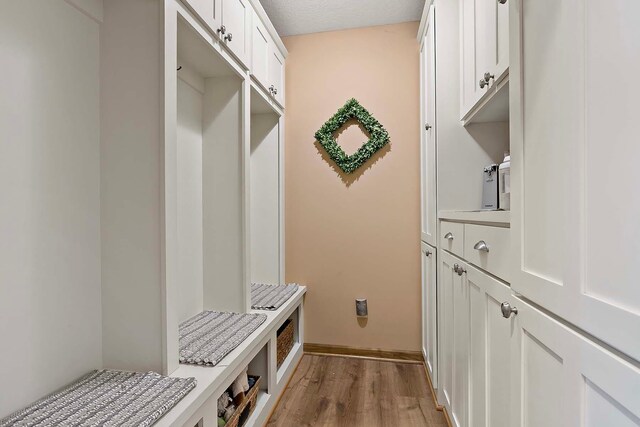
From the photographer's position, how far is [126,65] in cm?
110

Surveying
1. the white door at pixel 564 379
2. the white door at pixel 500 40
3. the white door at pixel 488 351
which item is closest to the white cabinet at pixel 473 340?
the white door at pixel 488 351

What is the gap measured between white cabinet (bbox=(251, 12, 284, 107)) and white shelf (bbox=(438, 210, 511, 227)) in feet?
4.33

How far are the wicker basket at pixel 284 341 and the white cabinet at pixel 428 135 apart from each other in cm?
109

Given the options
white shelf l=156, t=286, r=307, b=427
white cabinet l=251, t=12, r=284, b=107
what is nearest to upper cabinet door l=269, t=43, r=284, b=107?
white cabinet l=251, t=12, r=284, b=107

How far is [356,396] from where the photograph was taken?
194cm

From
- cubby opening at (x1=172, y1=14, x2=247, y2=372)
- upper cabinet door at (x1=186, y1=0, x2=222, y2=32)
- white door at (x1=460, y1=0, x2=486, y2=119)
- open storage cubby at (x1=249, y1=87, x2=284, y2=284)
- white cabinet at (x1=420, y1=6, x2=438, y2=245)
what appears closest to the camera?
upper cabinet door at (x1=186, y1=0, x2=222, y2=32)

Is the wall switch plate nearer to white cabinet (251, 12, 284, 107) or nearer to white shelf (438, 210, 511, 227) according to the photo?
white shelf (438, 210, 511, 227)

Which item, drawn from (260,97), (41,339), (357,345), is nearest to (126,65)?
(41,339)

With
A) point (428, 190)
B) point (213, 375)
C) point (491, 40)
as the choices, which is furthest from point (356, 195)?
point (213, 375)

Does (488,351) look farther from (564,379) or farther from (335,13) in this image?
(335,13)

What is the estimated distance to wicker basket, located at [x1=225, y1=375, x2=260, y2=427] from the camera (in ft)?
4.43

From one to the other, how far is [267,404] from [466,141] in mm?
1712

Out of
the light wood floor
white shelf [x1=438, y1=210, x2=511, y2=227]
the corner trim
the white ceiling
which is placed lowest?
the light wood floor

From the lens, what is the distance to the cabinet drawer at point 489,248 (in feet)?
3.07
